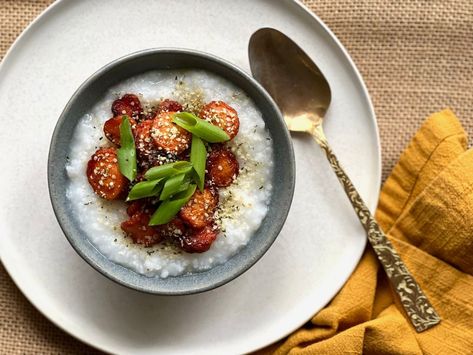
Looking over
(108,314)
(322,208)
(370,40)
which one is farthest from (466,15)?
(108,314)

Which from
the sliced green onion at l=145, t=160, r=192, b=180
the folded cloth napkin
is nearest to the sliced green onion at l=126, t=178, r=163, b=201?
the sliced green onion at l=145, t=160, r=192, b=180

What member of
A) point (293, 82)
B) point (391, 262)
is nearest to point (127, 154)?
point (293, 82)

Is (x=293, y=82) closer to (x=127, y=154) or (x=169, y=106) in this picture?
(x=169, y=106)

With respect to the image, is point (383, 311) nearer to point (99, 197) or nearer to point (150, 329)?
point (150, 329)

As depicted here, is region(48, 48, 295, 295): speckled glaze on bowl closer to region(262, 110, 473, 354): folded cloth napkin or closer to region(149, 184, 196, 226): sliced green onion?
region(149, 184, 196, 226): sliced green onion

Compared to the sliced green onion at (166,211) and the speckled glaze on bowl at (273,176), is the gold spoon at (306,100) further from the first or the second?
the sliced green onion at (166,211)
